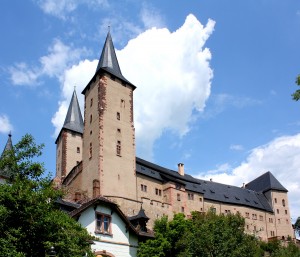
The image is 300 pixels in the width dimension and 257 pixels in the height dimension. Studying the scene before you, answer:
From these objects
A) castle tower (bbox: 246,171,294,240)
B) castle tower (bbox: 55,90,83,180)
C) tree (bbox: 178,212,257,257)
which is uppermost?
castle tower (bbox: 55,90,83,180)

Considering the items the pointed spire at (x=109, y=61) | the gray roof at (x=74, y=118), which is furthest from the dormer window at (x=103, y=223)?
the gray roof at (x=74, y=118)

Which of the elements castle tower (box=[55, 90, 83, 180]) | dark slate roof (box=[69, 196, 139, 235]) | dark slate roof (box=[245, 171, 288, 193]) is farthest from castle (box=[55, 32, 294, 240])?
dark slate roof (box=[245, 171, 288, 193])

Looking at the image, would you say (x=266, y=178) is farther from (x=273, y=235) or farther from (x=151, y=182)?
(x=151, y=182)

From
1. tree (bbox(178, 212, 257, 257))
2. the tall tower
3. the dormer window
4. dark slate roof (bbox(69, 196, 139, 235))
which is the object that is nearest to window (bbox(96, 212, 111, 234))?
the dormer window

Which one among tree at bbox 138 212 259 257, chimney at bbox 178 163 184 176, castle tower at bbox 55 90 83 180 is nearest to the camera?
tree at bbox 138 212 259 257

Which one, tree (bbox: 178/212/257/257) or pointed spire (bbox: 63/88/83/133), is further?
pointed spire (bbox: 63/88/83/133)

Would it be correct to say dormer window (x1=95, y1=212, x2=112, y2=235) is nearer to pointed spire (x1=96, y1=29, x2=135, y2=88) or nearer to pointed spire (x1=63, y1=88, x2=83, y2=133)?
pointed spire (x1=96, y1=29, x2=135, y2=88)

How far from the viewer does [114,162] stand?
186 feet

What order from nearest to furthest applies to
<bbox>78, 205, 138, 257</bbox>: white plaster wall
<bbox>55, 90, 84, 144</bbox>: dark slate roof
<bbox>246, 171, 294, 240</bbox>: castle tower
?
<bbox>78, 205, 138, 257</bbox>: white plaster wall
<bbox>55, 90, 84, 144</bbox>: dark slate roof
<bbox>246, 171, 294, 240</bbox>: castle tower

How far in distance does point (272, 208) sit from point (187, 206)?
2762 centimetres

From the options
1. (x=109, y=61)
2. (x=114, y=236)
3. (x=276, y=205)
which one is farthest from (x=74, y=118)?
(x=114, y=236)

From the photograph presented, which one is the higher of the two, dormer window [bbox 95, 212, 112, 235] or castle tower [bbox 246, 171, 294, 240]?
castle tower [bbox 246, 171, 294, 240]

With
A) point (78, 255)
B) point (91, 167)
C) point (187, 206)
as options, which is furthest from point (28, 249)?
point (187, 206)

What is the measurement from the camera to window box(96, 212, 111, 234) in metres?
30.4
